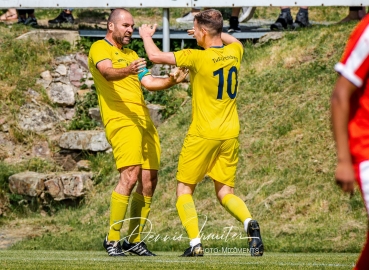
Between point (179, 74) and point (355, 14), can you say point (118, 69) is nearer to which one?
point (179, 74)

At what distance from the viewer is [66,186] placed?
15.6 metres

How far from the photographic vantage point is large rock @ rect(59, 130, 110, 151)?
16.3 metres

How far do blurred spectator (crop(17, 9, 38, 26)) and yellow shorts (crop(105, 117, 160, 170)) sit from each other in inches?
361

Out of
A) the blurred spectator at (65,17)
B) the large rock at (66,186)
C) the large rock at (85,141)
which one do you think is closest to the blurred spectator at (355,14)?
the large rock at (85,141)

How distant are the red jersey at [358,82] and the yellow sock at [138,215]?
220 inches

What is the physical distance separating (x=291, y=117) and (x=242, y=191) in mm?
1880

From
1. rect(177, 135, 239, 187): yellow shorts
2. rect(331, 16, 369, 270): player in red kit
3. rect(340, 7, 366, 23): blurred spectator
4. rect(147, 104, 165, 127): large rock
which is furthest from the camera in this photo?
rect(340, 7, 366, 23): blurred spectator

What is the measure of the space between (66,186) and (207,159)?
6448 mm

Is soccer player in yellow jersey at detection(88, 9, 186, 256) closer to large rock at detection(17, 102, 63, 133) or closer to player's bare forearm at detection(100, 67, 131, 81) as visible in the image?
player's bare forearm at detection(100, 67, 131, 81)

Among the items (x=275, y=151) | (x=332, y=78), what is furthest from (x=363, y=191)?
(x=332, y=78)

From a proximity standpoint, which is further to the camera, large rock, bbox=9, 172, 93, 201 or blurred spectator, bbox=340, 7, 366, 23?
blurred spectator, bbox=340, 7, 366, 23

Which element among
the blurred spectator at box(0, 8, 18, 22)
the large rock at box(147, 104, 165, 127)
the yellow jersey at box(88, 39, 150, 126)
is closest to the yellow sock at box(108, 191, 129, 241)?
the yellow jersey at box(88, 39, 150, 126)

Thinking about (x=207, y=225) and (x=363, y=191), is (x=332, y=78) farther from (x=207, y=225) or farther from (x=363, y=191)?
(x=363, y=191)

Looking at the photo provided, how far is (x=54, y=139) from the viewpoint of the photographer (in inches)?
664
